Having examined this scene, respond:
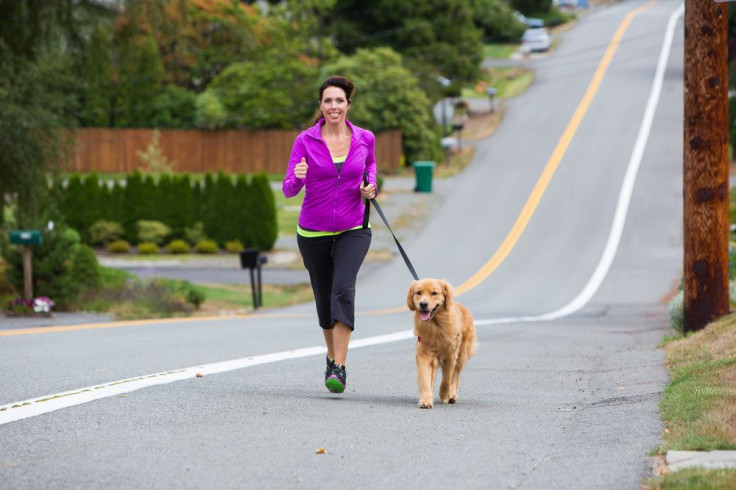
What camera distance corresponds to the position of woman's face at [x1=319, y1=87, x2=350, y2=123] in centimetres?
923

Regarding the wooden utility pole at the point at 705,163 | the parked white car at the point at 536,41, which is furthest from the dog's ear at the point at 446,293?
the parked white car at the point at 536,41

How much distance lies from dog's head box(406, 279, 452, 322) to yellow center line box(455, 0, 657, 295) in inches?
969

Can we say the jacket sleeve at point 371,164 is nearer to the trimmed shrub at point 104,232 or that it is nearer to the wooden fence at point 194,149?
the trimmed shrub at point 104,232

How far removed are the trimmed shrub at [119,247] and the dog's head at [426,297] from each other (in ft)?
116

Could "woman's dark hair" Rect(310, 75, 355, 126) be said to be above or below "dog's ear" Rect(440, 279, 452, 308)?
above

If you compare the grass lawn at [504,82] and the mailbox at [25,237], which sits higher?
the grass lawn at [504,82]

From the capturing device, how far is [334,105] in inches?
363

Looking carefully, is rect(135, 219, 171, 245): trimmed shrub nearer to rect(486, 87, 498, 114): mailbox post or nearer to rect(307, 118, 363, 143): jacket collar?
rect(486, 87, 498, 114): mailbox post

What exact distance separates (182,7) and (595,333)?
10.8m


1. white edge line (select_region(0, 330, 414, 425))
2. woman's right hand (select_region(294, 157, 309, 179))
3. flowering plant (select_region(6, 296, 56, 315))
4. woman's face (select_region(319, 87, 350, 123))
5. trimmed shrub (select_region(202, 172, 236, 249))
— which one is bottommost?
trimmed shrub (select_region(202, 172, 236, 249))

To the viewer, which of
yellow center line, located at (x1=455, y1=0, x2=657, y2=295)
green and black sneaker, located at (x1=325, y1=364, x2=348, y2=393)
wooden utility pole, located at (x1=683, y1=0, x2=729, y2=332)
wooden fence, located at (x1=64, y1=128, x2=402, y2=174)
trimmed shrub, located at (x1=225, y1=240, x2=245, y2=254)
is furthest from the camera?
wooden fence, located at (x1=64, y1=128, x2=402, y2=174)

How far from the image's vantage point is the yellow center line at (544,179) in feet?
125

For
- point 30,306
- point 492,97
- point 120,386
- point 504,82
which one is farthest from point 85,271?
point 504,82

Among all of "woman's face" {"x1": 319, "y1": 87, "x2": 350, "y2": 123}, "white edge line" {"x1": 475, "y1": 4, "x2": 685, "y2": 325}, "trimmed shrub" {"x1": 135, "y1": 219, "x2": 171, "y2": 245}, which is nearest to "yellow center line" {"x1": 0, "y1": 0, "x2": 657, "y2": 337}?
"white edge line" {"x1": 475, "y1": 4, "x2": 685, "y2": 325}
